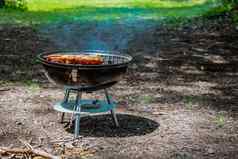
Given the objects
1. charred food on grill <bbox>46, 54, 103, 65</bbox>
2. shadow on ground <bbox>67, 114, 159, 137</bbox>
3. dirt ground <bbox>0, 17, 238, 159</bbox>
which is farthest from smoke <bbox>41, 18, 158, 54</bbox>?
charred food on grill <bbox>46, 54, 103, 65</bbox>

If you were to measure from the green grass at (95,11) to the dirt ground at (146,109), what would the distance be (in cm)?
493

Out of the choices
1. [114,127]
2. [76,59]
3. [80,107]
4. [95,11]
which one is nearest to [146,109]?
[114,127]

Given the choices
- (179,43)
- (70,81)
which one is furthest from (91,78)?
(179,43)

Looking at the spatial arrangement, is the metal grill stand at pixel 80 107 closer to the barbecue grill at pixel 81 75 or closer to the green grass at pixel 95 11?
the barbecue grill at pixel 81 75

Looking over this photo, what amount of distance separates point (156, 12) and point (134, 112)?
12773 millimetres

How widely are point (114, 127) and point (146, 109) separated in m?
0.95

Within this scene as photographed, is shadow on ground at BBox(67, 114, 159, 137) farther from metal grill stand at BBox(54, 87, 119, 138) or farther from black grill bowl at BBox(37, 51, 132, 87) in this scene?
black grill bowl at BBox(37, 51, 132, 87)

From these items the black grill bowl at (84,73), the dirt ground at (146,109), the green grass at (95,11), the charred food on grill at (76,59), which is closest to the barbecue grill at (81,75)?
the black grill bowl at (84,73)

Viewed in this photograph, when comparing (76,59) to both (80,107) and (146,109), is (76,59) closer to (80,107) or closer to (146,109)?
(80,107)

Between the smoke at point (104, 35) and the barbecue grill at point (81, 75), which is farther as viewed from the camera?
the smoke at point (104, 35)

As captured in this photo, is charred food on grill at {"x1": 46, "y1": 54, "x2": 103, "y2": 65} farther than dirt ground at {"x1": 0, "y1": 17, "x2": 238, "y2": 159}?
Yes

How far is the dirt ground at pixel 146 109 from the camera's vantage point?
589 cm

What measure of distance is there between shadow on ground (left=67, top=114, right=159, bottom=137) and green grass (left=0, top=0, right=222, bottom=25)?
30.4 ft

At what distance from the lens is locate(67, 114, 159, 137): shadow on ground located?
20.7 feet
